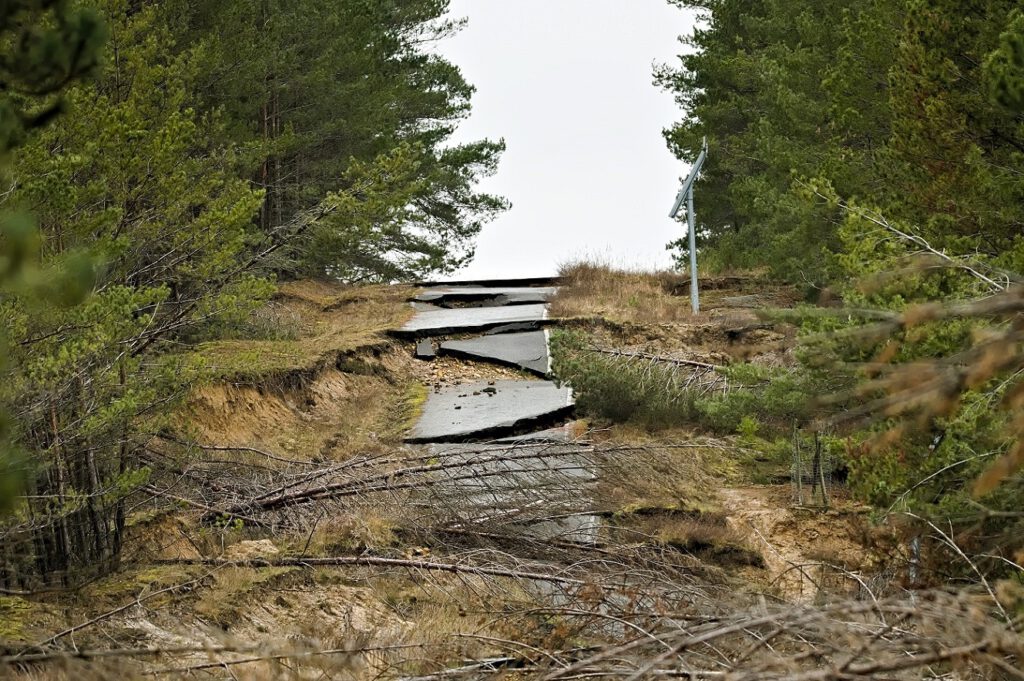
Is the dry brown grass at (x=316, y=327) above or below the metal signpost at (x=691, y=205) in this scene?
below

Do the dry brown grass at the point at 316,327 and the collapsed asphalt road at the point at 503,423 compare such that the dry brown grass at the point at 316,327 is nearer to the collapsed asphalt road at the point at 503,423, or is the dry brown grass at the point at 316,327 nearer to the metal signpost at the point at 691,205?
the collapsed asphalt road at the point at 503,423

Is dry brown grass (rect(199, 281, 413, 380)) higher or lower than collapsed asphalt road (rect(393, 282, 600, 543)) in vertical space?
higher

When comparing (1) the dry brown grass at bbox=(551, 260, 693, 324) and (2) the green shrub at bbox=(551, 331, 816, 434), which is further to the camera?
(1) the dry brown grass at bbox=(551, 260, 693, 324)

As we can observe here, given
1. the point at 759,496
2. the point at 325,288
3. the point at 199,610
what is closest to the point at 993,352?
the point at 199,610

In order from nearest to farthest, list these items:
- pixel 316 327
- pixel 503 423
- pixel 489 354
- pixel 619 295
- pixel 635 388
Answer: pixel 503 423 → pixel 635 388 → pixel 489 354 → pixel 316 327 → pixel 619 295

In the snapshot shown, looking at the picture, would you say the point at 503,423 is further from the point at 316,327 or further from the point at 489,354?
the point at 316,327

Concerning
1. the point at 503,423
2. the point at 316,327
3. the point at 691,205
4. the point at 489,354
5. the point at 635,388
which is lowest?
the point at 503,423

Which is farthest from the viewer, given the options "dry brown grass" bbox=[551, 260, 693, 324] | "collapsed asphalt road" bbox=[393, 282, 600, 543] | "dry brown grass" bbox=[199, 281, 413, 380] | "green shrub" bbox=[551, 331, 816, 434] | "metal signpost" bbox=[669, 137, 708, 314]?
"dry brown grass" bbox=[551, 260, 693, 324]

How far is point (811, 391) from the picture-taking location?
9.22 metres

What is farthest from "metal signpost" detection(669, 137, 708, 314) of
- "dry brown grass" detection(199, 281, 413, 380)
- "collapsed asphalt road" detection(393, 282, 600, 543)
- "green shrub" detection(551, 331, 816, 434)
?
"green shrub" detection(551, 331, 816, 434)

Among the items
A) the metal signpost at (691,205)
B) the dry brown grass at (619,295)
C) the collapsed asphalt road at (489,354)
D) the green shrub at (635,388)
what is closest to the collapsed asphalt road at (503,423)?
the collapsed asphalt road at (489,354)

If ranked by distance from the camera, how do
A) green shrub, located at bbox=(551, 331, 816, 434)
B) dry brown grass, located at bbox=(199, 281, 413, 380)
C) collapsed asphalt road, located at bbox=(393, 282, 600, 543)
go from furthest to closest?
green shrub, located at bbox=(551, 331, 816, 434), dry brown grass, located at bbox=(199, 281, 413, 380), collapsed asphalt road, located at bbox=(393, 282, 600, 543)

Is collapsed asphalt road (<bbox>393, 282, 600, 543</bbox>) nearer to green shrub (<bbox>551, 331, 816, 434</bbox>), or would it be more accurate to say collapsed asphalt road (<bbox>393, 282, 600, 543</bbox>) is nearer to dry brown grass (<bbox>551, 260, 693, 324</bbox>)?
green shrub (<bbox>551, 331, 816, 434</bbox>)

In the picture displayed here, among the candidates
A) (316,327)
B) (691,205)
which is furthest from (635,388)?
(316,327)
